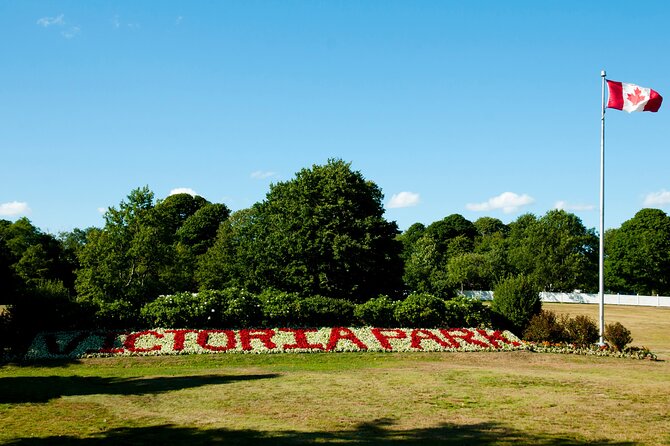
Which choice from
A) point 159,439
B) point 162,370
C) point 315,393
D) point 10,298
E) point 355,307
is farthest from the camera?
point 355,307

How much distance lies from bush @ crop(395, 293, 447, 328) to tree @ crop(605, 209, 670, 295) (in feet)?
189

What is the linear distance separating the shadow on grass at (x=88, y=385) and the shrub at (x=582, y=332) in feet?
47.9

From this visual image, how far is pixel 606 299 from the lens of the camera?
7412cm

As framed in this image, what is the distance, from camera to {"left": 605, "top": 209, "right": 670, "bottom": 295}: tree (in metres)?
74.1

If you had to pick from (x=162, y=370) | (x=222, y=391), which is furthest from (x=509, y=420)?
(x=162, y=370)

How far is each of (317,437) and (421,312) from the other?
17.9 metres

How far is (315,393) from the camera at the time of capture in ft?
47.1

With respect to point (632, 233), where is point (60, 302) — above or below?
below

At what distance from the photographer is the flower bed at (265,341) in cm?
2242

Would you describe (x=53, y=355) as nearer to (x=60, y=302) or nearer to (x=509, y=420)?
(x=60, y=302)

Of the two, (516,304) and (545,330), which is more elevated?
(516,304)

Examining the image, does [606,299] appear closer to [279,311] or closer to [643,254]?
[643,254]

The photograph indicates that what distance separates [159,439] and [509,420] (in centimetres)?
658

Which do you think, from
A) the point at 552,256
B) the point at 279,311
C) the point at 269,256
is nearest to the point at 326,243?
the point at 269,256
